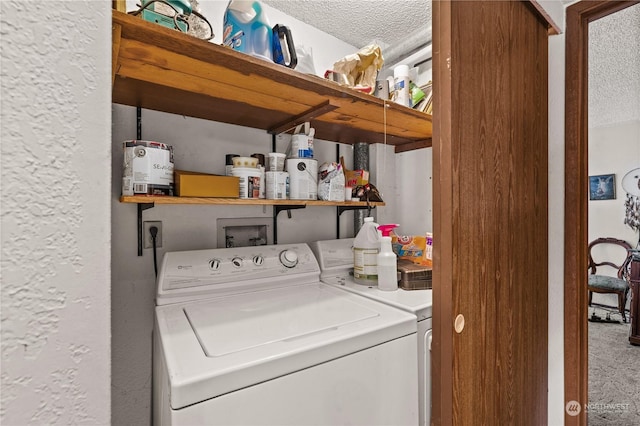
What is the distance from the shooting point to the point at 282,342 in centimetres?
83

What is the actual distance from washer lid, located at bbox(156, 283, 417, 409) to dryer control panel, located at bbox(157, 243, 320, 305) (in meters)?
0.05

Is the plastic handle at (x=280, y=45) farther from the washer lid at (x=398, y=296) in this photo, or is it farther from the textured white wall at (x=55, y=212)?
the washer lid at (x=398, y=296)

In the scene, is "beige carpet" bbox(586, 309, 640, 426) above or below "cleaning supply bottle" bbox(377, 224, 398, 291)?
below

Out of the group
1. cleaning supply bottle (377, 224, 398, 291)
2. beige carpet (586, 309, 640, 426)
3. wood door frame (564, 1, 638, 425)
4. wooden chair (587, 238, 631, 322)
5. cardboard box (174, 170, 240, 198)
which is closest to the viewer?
cardboard box (174, 170, 240, 198)

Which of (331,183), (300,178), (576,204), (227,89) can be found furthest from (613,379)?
(227,89)

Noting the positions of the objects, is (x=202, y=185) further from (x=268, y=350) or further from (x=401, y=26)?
(x=401, y=26)

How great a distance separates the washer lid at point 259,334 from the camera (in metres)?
0.68

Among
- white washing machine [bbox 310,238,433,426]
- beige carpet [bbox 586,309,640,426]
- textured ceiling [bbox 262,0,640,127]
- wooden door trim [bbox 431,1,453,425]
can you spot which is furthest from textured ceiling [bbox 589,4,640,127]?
beige carpet [bbox 586,309,640,426]

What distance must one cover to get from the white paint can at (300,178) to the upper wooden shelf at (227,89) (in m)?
0.21

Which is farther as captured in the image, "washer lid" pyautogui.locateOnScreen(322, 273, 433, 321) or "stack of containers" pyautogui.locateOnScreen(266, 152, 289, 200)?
"stack of containers" pyautogui.locateOnScreen(266, 152, 289, 200)

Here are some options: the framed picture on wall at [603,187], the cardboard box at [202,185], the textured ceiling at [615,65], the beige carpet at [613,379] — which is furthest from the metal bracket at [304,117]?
the framed picture on wall at [603,187]

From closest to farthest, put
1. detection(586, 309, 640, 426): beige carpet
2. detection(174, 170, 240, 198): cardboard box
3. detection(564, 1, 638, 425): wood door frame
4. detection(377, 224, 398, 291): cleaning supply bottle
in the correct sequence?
detection(174, 170, 240, 198): cardboard box < detection(564, 1, 638, 425): wood door frame < detection(377, 224, 398, 291): cleaning supply bottle < detection(586, 309, 640, 426): beige carpet

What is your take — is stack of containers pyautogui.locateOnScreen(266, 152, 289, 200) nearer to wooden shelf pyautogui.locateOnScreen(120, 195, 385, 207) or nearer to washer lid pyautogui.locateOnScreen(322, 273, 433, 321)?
wooden shelf pyautogui.locateOnScreen(120, 195, 385, 207)

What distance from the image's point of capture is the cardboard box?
113 cm
